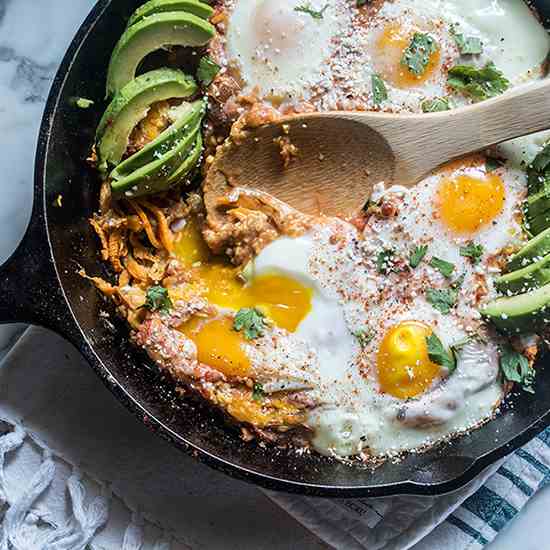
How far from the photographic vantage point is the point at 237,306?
2.79 metres

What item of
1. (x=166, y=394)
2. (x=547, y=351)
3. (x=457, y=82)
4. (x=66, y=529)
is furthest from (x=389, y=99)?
(x=66, y=529)

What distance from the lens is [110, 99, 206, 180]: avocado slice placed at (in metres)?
2.73

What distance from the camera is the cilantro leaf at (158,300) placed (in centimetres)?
280

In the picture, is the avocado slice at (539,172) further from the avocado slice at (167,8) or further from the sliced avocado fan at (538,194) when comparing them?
the avocado slice at (167,8)

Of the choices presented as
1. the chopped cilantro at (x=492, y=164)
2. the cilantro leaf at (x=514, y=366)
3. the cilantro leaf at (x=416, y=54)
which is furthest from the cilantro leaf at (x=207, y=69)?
the cilantro leaf at (x=514, y=366)

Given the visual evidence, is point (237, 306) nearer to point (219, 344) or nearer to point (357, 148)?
point (219, 344)

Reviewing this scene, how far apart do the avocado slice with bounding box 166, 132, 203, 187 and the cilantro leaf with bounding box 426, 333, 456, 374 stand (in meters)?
0.90

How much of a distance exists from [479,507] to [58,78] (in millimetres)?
1962

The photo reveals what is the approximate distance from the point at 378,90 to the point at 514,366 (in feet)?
3.12

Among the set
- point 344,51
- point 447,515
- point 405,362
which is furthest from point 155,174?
point 447,515

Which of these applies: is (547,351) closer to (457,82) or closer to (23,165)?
(457,82)

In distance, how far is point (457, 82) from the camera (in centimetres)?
288

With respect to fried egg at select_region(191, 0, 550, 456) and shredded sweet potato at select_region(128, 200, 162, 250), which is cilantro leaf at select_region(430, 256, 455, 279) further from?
shredded sweet potato at select_region(128, 200, 162, 250)

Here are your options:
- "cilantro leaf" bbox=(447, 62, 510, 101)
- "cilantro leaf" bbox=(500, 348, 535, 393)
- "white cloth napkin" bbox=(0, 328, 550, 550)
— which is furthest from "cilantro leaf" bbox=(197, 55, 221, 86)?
"cilantro leaf" bbox=(500, 348, 535, 393)
